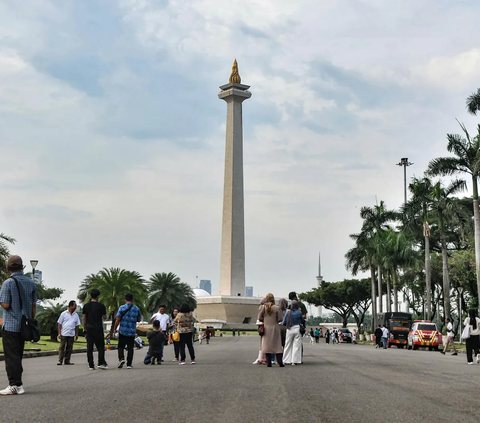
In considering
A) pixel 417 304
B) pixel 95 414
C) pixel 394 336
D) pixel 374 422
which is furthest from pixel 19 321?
pixel 417 304

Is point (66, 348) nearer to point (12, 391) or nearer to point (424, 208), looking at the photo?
point (12, 391)

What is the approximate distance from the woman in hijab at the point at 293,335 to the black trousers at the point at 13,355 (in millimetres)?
9335

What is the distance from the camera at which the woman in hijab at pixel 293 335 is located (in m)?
18.6

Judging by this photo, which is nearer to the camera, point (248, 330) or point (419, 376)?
point (419, 376)

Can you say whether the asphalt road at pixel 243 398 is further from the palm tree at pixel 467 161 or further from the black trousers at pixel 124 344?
the palm tree at pixel 467 161

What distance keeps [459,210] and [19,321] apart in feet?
148

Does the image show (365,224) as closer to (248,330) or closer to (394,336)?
(394,336)

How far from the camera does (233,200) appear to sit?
9938 cm

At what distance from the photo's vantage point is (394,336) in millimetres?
52094

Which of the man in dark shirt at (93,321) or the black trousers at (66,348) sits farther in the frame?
the black trousers at (66,348)

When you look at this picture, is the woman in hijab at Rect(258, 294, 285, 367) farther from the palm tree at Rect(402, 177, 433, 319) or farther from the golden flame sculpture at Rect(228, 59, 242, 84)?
the golden flame sculpture at Rect(228, 59, 242, 84)

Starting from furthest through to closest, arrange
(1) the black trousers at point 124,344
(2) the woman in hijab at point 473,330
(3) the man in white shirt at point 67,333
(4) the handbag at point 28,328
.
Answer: (2) the woman in hijab at point 473,330, (3) the man in white shirt at point 67,333, (1) the black trousers at point 124,344, (4) the handbag at point 28,328

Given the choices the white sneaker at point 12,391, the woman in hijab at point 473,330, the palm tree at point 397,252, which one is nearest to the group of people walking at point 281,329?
the woman in hijab at point 473,330

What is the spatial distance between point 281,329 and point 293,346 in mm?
638
